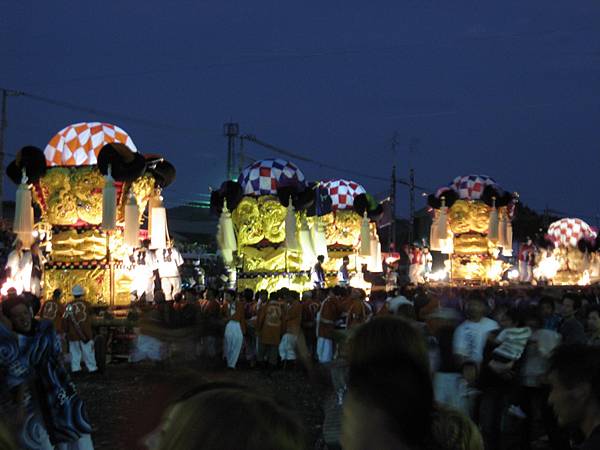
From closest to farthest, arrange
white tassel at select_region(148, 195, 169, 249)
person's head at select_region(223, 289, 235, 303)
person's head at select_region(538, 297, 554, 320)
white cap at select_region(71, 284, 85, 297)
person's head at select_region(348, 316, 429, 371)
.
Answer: person's head at select_region(348, 316, 429, 371) < person's head at select_region(538, 297, 554, 320) < white cap at select_region(71, 284, 85, 297) < white tassel at select_region(148, 195, 169, 249) < person's head at select_region(223, 289, 235, 303)

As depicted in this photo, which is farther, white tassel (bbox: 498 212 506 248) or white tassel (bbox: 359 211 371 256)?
white tassel (bbox: 498 212 506 248)

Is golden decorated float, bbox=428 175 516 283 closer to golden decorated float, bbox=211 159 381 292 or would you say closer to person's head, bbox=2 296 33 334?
golden decorated float, bbox=211 159 381 292

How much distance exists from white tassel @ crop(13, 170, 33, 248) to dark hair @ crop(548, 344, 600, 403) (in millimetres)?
11853

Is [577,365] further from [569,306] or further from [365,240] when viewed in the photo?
[365,240]

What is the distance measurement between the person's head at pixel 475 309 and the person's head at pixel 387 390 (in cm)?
436

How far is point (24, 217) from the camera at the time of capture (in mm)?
15133

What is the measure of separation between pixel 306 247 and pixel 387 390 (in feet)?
63.2

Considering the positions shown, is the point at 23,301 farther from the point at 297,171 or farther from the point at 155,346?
the point at 297,171

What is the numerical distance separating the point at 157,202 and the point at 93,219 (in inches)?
55.8

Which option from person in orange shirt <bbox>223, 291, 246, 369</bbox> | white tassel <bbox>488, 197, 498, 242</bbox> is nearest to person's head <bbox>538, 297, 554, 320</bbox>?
person in orange shirt <bbox>223, 291, 246, 369</bbox>

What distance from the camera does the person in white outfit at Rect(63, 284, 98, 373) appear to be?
14.9 m

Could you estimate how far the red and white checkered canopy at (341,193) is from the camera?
27.9 meters

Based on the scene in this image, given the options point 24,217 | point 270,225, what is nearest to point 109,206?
point 24,217

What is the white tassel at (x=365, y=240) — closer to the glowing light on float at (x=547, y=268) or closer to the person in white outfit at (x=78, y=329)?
the person in white outfit at (x=78, y=329)
